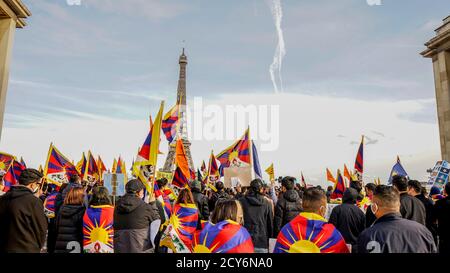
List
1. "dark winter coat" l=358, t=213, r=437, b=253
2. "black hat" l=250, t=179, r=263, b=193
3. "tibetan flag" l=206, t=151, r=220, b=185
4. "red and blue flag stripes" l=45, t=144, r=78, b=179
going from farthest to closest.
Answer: "tibetan flag" l=206, t=151, r=220, b=185
"red and blue flag stripes" l=45, t=144, r=78, b=179
"black hat" l=250, t=179, r=263, b=193
"dark winter coat" l=358, t=213, r=437, b=253

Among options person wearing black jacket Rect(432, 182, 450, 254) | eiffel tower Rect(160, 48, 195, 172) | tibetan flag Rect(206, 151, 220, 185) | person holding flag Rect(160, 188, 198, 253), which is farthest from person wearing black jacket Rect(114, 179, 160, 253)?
eiffel tower Rect(160, 48, 195, 172)

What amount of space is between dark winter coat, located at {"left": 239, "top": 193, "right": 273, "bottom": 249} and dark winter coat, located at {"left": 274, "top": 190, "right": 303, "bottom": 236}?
180mm

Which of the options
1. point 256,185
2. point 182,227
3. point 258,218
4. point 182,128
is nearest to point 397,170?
point 256,185

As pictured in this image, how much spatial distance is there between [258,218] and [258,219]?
→ 0.02 metres

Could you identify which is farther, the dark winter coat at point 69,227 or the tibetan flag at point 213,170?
the tibetan flag at point 213,170

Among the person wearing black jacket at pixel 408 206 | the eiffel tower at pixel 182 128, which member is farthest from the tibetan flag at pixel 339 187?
the eiffel tower at pixel 182 128

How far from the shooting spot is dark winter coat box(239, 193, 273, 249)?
678cm

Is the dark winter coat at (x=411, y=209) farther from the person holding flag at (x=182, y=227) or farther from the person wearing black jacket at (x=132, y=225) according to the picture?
the person wearing black jacket at (x=132, y=225)

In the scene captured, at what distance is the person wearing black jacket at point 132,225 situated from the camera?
5676mm

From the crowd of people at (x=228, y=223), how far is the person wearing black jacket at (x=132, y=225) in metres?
0.02

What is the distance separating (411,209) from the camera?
18.6ft

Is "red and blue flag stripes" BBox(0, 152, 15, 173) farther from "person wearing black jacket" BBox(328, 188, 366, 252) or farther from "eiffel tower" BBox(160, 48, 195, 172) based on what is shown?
"eiffel tower" BBox(160, 48, 195, 172)

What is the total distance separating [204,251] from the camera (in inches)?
134
